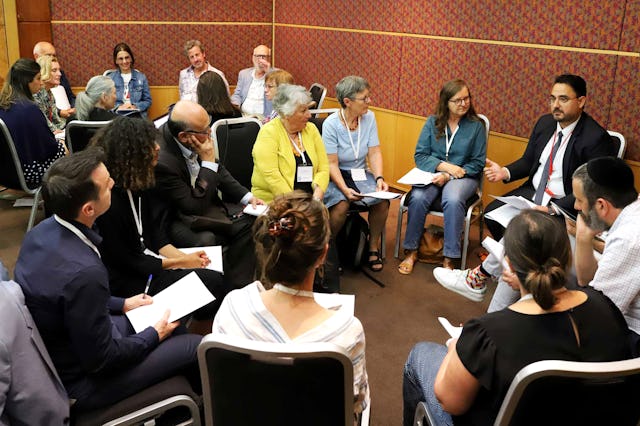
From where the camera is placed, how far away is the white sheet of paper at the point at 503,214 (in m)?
3.81

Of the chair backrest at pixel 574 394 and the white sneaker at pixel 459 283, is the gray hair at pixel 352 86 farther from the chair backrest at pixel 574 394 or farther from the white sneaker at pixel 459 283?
the chair backrest at pixel 574 394

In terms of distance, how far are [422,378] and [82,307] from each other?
45.0 inches

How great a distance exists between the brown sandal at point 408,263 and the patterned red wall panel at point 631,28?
6.34 feet

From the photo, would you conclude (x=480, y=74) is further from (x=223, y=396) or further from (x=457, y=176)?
(x=223, y=396)

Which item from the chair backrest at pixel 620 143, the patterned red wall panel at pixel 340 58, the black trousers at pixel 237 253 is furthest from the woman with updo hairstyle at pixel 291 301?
the patterned red wall panel at pixel 340 58

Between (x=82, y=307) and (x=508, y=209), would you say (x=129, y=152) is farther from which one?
(x=508, y=209)

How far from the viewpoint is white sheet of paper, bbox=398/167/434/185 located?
4.25 metres

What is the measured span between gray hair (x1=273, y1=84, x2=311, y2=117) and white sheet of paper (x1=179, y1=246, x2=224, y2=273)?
3.64ft

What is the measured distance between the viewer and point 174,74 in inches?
293

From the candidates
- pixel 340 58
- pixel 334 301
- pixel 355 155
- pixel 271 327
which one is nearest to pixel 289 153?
pixel 355 155

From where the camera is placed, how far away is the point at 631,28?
13.3 feet

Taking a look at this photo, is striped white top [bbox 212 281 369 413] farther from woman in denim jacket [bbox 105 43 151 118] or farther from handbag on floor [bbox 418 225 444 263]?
woman in denim jacket [bbox 105 43 151 118]

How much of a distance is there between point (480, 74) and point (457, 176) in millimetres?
1204

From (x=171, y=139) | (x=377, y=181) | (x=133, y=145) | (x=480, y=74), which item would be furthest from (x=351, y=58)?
(x=133, y=145)
